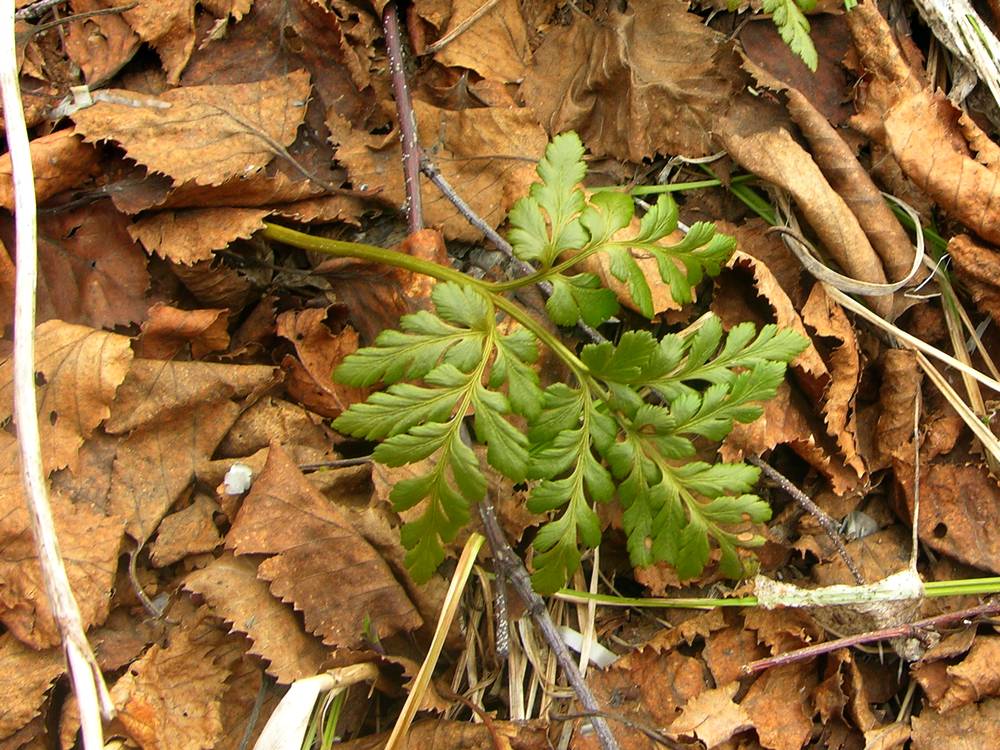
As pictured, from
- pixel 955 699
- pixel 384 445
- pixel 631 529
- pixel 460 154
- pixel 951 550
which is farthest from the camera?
pixel 460 154

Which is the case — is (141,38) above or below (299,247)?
above

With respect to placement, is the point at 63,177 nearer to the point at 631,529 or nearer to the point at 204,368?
the point at 204,368

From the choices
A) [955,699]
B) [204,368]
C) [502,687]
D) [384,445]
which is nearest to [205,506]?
[204,368]

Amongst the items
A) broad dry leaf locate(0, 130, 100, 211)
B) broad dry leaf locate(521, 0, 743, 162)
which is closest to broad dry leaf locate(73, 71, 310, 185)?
broad dry leaf locate(0, 130, 100, 211)

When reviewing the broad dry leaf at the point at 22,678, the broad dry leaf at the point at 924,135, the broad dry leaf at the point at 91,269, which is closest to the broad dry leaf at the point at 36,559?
the broad dry leaf at the point at 22,678

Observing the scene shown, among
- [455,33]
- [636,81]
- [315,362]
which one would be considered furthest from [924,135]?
[315,362]

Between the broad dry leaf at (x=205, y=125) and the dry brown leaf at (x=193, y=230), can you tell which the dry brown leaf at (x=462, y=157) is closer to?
the broad dry leaf at (x=205, y=125)
